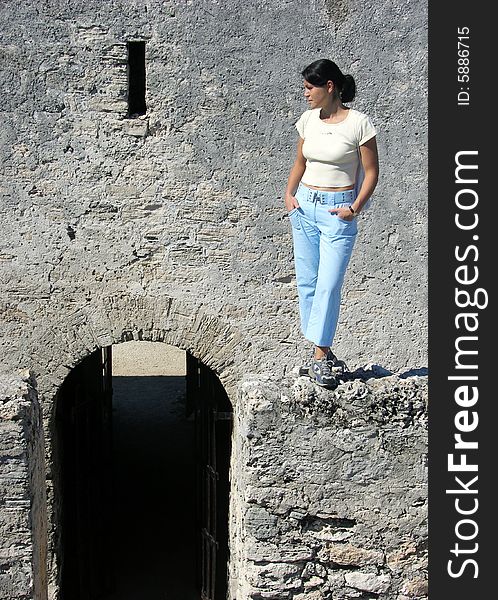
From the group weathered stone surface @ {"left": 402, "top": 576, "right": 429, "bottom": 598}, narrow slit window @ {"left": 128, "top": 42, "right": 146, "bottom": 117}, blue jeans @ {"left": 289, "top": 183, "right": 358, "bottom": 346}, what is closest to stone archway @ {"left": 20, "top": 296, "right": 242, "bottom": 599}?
narrow slit window @ {"left": 128, "top": 42, "right": 146, "bottom": 117}

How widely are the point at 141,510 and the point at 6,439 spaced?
5.92 metres

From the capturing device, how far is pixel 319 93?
18.5ft

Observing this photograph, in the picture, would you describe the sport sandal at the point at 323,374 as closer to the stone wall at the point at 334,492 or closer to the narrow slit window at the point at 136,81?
the stone wall at the point at 334,492

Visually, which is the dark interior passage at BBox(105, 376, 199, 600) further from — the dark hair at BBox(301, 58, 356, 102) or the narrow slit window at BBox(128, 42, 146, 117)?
the dark hair at BBox(301, 58, 356, 102)

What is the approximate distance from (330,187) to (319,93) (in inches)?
21.8

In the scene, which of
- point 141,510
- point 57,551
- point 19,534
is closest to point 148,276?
point 57,551

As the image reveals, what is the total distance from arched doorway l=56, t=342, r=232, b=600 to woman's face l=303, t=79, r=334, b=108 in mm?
2928

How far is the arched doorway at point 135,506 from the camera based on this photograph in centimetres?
791

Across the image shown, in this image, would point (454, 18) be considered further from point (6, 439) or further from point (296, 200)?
point (6, 439)

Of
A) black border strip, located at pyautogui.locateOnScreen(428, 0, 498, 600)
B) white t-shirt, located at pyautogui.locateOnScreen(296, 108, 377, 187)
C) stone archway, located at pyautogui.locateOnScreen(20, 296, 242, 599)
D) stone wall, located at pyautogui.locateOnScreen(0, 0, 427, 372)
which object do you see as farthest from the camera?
stone archway, located at pyautogui.locateOnScreen(20, 296, 242, 599)

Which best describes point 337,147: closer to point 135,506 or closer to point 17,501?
point 17,501

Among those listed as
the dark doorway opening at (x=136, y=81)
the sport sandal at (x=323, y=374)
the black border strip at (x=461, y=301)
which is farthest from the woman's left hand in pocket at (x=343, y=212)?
the dark doorway opening at (x=136, y=81)

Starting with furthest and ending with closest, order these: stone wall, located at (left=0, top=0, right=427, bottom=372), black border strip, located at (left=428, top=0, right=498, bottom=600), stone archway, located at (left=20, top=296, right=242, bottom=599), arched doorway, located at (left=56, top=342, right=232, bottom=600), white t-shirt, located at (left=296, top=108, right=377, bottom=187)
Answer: arched doorway, located at (left=56, top=342, right=232, bottom=600), stone archway, located at (left=20, top=296, right=242, bottom=599), stone wall, located at (left=0, top=0, right=427, bottom=372), white t-shirt, located at (left=296, top=108, right=377, bottom=187), black border strip, located at (left=428, top=0, right=498, bottom=600)

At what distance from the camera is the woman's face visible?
18.4 ft
